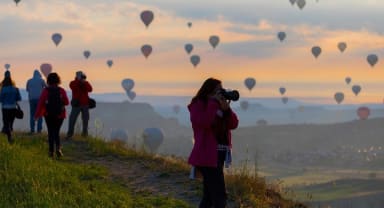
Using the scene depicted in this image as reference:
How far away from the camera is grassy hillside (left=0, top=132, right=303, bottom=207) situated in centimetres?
1090

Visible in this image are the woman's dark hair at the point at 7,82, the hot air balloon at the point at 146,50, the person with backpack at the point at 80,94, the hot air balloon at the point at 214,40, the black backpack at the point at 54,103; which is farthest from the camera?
the hot air balloon at the point at 214,40

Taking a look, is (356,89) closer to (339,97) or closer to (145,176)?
(339,97)

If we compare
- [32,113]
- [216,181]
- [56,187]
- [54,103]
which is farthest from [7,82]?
[216,181]

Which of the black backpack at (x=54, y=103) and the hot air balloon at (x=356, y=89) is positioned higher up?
the hot air balloon at (x=356, y=89)

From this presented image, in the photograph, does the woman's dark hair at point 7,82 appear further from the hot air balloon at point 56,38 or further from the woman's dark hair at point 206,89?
the hot air balloon at point 56,38

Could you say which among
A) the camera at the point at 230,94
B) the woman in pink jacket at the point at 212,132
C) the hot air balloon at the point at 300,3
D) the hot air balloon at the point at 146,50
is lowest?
the woman in pink jacket at the point at 212,132

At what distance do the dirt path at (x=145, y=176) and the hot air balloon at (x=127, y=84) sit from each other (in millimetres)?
127523

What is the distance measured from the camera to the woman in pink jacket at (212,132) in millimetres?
9117

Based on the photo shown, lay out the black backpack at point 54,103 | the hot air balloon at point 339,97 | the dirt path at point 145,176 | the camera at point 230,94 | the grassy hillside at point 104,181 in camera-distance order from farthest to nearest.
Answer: the hot air balloon at point 339,97 < the black backpack at point 54,103 < the dirt path at point 145,176 < the grassy hillside at point 104,181 < the camera at point 230,94

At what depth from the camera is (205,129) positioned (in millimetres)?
9188

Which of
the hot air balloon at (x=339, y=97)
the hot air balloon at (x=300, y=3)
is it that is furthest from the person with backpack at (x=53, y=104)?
the hot air balloon at (x=339, y=97)

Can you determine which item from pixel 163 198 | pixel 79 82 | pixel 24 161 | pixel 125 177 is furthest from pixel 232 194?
pixel 79 82

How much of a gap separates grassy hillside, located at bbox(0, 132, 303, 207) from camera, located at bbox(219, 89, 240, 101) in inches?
125

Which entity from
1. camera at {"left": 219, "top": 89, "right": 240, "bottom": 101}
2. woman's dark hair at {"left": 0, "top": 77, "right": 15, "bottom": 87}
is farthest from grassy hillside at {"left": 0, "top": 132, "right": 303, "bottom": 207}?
camera at {"left": 219, "top": 89, "right": 240, "bottom": 101}
